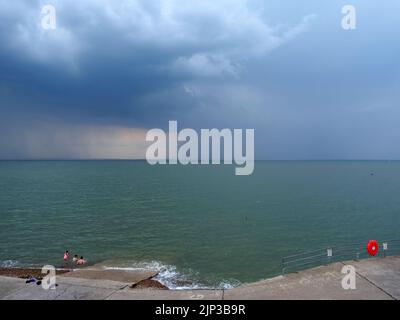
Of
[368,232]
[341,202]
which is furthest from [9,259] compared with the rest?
[341,202]

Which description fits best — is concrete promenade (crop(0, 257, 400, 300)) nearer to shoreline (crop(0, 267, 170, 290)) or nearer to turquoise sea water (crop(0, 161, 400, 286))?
shoreline (crop(0, 267, 170, 290))

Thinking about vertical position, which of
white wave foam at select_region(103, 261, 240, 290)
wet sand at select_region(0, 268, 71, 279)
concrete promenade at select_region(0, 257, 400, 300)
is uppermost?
concrete promenade at select_region(0, 257, 400, 300)

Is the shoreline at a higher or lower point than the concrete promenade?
lower

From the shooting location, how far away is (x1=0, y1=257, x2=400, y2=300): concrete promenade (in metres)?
12.0

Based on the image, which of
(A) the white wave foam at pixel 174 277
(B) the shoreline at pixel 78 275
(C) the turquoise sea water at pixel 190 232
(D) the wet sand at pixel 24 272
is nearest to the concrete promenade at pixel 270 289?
(B) the shoreline at pixel 78 275

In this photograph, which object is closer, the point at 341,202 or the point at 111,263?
the point at 111,263

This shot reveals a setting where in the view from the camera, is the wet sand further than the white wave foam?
Yes

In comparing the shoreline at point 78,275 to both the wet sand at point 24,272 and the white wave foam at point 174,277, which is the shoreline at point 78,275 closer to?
the wet sand at point 24,272

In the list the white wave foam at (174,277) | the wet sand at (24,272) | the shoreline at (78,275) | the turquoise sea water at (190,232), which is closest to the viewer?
the shoreline at (78,275)

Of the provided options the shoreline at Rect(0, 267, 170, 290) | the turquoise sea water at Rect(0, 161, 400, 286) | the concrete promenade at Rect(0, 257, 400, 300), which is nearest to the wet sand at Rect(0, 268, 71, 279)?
the shoreline at Rect(0, 267, 170, 290)

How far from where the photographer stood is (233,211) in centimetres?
6012

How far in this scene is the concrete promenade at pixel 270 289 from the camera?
39.5 feet
